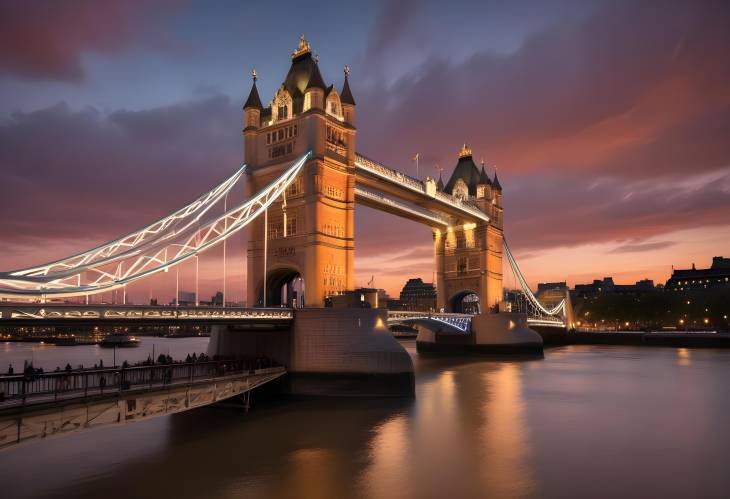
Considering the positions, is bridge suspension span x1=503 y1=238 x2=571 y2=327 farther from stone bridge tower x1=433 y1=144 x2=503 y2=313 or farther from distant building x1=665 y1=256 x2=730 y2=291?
distant building x1=665 y1=256 x2=730 y2=291

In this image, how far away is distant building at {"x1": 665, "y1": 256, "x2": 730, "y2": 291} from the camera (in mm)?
146375

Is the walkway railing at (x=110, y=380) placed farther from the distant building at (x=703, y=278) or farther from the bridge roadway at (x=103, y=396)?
the distant building at (x=703, y=278)

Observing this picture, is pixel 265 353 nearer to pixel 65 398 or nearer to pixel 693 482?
pixel 65 398

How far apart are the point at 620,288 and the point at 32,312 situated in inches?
8051

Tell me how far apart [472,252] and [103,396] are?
182 ft

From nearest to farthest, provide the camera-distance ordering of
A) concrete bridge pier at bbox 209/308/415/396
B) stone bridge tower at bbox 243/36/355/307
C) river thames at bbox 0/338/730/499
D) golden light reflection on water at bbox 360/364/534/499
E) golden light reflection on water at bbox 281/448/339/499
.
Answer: golden light reflection on water at bbox 281/448/339/499
river thames at bbox 0/338/730/499
golden light reflection on water at bbox 360/364/534/499
concrete bridge pier at bbox 209/308/415/396
stone bridge tower at bbox 243/36/355/307

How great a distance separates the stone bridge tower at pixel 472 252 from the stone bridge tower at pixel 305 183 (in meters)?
31.5

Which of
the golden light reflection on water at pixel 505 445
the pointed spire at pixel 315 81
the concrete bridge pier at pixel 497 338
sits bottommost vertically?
the golden light reflection on water at pixel 505 445

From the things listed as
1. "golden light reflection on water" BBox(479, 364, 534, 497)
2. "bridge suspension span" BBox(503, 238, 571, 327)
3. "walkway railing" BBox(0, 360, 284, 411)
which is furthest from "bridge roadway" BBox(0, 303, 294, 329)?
"bridge suspension span" BBox(503, 238, 571, 327)

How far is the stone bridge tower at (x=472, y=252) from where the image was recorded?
223ft

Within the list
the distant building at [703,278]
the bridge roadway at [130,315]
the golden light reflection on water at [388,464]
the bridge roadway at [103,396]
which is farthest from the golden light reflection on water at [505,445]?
the distant building at [703,278]

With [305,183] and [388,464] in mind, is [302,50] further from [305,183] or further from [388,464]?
[388,464]

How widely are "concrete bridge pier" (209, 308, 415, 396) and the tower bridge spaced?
57mm

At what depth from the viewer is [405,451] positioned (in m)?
20.7
